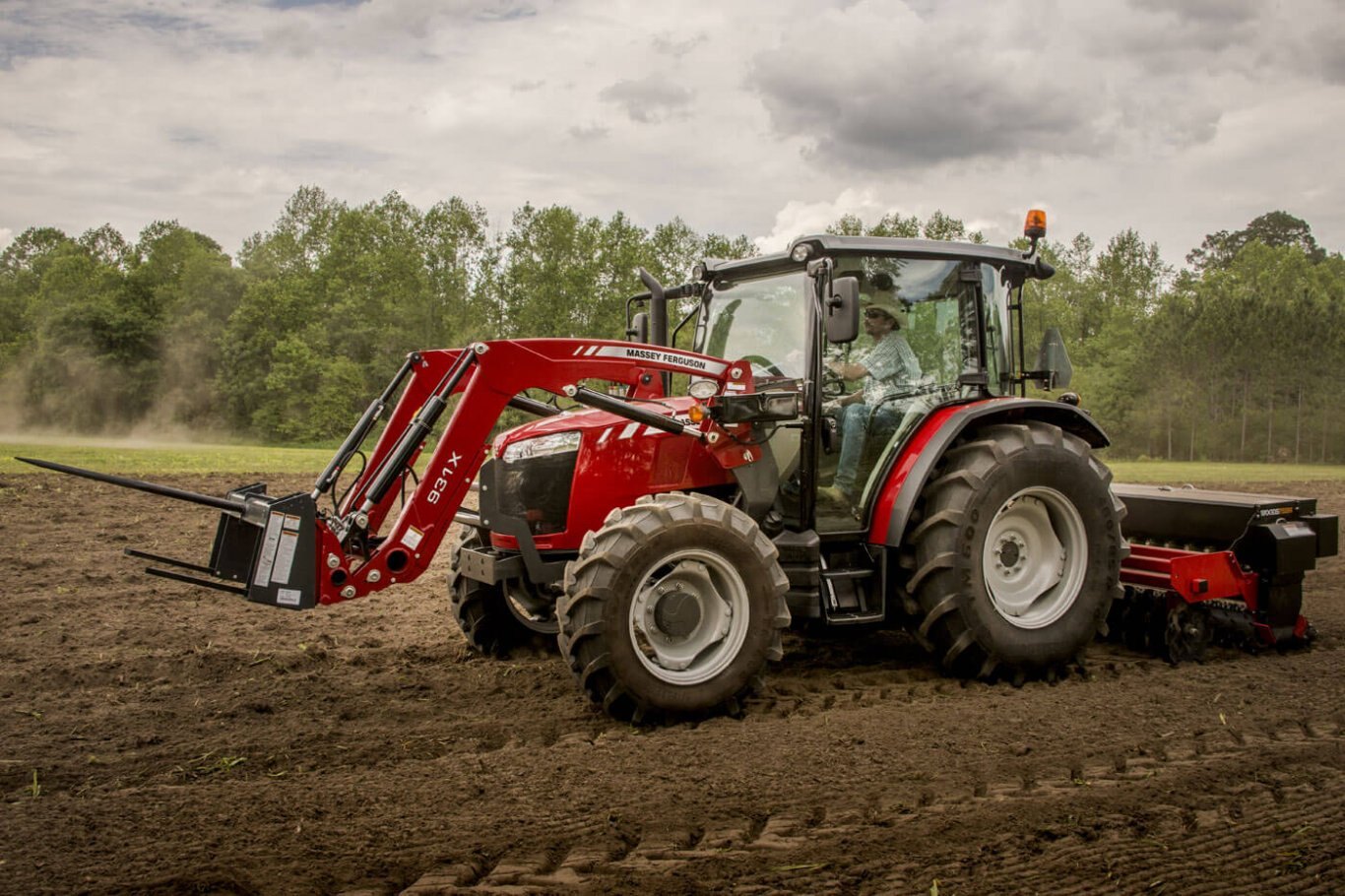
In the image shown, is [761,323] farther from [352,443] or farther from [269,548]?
[269,548]

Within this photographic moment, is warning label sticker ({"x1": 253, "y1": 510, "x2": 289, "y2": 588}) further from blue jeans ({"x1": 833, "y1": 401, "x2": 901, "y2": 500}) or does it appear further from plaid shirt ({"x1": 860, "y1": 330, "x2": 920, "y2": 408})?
plaid shirt ({"x1": 860, "y1": 330, "x2": 920, "y2": 408})

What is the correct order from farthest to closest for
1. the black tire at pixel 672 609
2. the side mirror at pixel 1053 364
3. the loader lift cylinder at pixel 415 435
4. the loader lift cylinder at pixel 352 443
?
the side mirror at pixel 1053 364 → the loader lift cylinder at pixel 352 443 → the loader lift cylinder at pixel 415 435 → the black tire at pixel 672 609

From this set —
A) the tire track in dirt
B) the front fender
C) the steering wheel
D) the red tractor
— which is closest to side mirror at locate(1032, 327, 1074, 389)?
the red tractor

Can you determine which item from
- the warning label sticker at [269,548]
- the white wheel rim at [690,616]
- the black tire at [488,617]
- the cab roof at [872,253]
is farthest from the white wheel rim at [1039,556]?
the warning label sticker at [269,548]

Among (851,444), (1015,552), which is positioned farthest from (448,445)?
(1015,552)

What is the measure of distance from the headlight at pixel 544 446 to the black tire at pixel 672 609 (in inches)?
27.0

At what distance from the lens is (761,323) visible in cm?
628

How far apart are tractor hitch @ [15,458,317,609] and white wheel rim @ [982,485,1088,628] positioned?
3.76m

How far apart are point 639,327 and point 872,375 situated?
65.8 inches

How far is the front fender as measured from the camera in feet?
18.9

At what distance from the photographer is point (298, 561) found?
4.88 m

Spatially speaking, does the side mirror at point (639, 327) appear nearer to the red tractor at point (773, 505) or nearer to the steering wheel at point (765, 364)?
the red tractor at point (773, 505)

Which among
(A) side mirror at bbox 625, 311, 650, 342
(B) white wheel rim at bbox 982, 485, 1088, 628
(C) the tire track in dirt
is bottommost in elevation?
(C) the tire track in dirt

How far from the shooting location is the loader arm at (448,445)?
5.06 metres
